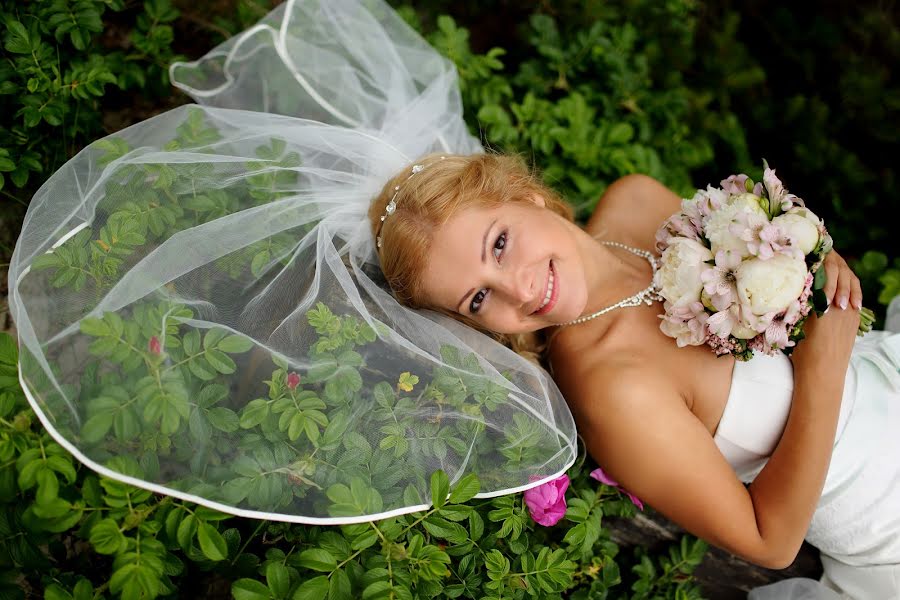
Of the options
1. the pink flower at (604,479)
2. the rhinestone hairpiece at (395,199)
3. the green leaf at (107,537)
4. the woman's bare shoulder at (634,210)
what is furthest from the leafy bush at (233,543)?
the woman's bare shoulder at (634,210)

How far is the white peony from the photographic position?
6.20 ft

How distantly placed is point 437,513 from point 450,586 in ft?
0.67

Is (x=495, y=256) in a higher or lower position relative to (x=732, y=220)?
lower

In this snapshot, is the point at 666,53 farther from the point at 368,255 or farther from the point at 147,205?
the point at 147,205

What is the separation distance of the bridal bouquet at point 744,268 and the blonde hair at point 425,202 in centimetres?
58

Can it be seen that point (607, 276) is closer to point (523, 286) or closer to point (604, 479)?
point (523, 286)

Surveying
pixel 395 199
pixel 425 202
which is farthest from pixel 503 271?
pixel 395 199

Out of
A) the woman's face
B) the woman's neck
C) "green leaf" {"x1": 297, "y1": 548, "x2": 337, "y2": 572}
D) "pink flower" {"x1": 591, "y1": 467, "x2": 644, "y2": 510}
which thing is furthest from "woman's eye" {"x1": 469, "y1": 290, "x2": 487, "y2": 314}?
"green leaf" {"x1": 297, "y1": 548, "x2": 337, "y2": 572}

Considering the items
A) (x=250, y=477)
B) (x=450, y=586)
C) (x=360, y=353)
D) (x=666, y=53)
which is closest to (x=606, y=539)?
(x=450, y=586)

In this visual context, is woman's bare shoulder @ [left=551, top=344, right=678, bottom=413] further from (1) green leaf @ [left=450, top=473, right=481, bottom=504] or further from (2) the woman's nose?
(1) green leaf @ [left=450, top=473, right=481, bottom=504]

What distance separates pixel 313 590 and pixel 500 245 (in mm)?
1160

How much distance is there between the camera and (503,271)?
6.88 ft

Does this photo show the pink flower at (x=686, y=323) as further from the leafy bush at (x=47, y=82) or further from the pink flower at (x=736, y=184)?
the leafy bush at (x=47, y=82)

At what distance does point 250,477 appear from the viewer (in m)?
1.54
